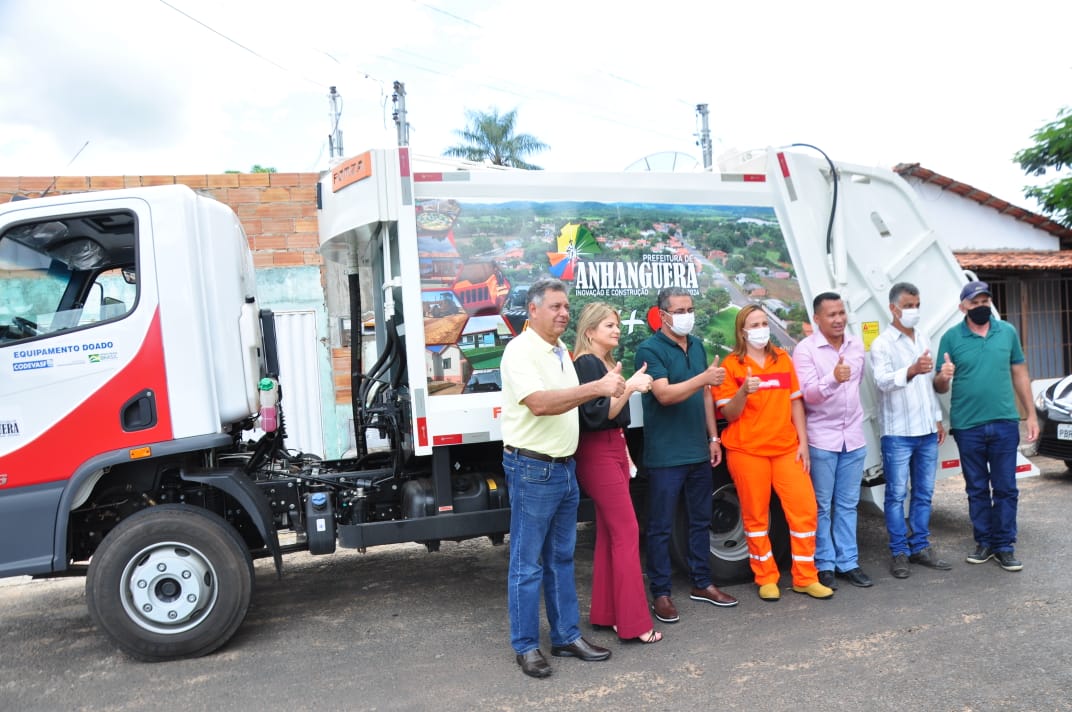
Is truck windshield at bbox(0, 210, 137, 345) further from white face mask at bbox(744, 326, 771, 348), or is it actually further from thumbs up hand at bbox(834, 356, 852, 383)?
thumbs up hand at bbox(834, 356, 852, 383)

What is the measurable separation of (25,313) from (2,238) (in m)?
0.41

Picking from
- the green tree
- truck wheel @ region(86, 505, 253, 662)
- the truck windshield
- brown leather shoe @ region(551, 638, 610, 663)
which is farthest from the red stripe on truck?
the green tree

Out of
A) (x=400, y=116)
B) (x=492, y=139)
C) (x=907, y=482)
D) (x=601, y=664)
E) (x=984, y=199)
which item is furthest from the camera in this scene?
(x=492, y=139)

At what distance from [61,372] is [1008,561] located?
18.6ft

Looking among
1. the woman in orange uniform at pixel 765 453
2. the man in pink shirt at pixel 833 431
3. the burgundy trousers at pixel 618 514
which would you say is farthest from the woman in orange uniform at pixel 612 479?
the man in pink shirt at pixel 833 431

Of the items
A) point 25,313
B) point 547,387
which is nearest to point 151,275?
point 25,313

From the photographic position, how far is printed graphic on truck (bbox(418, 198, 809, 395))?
4.82 m

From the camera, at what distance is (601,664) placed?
13.5ft

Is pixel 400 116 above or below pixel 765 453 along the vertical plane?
above

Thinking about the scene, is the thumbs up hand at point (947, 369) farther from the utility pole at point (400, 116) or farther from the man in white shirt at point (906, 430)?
the utility pole at point (400, 116)

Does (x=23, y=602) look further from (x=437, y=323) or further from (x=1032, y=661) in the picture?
(x=1032, y=661)

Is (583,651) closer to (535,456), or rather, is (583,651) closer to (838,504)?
(535,456)

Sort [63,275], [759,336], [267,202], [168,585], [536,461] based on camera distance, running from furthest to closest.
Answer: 1. [267,202]
2. [759,336]
3. [63,275]
4. [168,585]
5. [536,461]

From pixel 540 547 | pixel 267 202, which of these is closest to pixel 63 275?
pixel 540 547
